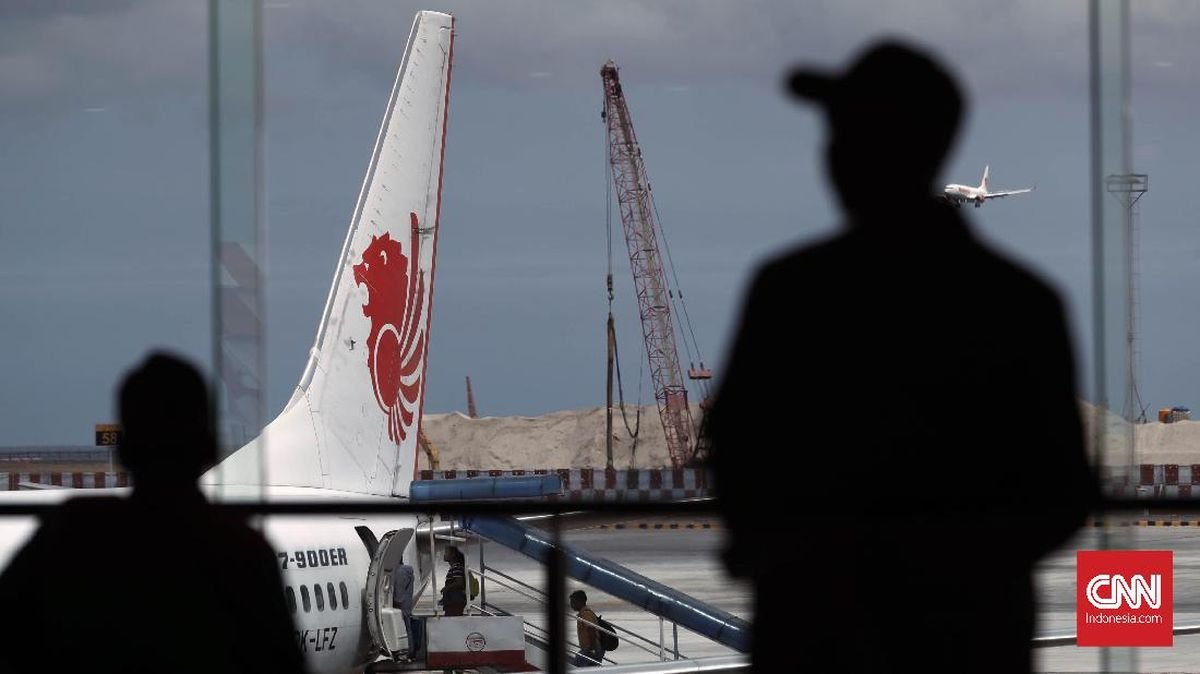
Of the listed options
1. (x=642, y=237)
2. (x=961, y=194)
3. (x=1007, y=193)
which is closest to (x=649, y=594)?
(x=642, y=237)

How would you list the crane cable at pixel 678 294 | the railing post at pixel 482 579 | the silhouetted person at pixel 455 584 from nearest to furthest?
the crane cable at pixel 678 294, the railing post at pixel 482 579, the silhouetted person at pixel 455 584

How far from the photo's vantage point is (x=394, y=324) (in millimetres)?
10836

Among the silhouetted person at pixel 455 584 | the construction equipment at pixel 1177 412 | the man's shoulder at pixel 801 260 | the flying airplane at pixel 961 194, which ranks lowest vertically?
the silhouetted person at pixel 455 584

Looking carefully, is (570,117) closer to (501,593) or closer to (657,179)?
(657,179)

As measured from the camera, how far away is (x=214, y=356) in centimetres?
359

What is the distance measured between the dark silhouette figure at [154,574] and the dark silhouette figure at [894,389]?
26.5 inches

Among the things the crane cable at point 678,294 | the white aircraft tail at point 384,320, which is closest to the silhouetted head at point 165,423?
the crane cable at point 678,294

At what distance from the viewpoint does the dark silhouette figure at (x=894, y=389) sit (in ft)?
5.71

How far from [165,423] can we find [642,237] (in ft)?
12.1

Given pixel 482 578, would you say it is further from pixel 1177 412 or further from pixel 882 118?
pixel 882 118

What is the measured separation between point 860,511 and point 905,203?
1.21 feet

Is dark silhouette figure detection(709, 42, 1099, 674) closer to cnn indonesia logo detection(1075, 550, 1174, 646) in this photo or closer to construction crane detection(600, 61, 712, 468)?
cnn indonesia logo detection(1075, 550, 1174, 646)

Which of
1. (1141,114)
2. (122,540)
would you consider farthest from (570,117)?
(122,540)

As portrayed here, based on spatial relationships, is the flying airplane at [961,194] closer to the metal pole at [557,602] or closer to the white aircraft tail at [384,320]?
the metal pole at [557,602]
